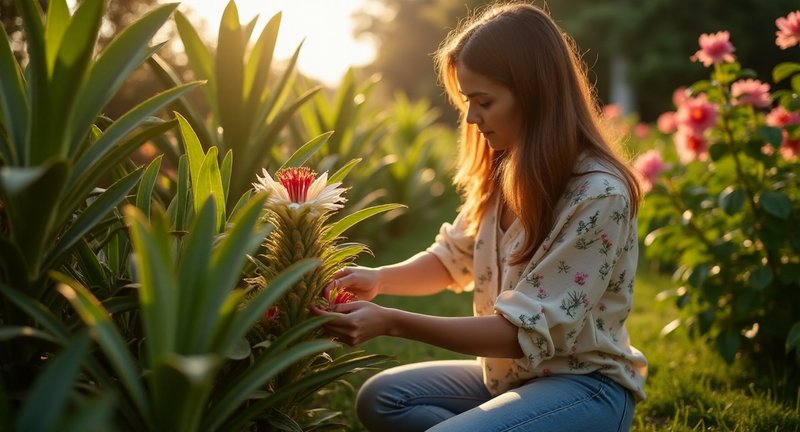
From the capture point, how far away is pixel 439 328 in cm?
177

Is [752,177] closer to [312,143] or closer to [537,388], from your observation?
[537,388]

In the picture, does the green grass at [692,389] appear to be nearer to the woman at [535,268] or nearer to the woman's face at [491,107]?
the woman at [535,268]

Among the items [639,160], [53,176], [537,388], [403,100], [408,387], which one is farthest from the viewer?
[403,100]

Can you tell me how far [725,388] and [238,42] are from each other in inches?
91.2

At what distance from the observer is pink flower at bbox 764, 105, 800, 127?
2814 millimetres

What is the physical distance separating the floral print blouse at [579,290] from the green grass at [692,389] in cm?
53

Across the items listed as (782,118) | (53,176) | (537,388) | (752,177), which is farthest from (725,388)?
(53,176)

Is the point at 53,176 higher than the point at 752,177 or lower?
higher

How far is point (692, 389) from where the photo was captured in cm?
269

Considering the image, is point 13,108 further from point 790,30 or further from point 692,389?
point 790,30

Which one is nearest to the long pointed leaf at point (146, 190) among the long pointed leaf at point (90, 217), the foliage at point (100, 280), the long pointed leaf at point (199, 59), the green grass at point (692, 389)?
the foliage at point (100, 280)

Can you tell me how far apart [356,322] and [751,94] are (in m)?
2.07

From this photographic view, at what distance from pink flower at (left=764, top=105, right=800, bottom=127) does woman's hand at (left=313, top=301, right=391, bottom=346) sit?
1.98 metres

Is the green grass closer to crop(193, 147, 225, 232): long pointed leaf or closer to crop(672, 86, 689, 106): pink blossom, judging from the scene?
crop(193, 147, 225, 232): long pointed leaf
